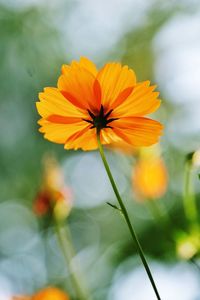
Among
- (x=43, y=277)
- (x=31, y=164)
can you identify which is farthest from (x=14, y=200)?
(x=43, y=277)

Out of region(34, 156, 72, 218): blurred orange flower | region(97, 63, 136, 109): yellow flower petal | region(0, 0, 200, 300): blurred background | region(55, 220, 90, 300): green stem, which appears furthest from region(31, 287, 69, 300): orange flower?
region(0, 0, 200, 300): blurred background

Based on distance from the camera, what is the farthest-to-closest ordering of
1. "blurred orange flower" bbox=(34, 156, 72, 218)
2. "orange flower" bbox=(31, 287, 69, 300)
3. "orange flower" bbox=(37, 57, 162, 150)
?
"blurred orange flower" bbox=(34, 156, 72, 218), "orange flower" bbox=(31, 287, 69, 300), "orange flower" bbox=(37, 57, 162, 150)

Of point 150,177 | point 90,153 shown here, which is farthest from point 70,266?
point 90,153

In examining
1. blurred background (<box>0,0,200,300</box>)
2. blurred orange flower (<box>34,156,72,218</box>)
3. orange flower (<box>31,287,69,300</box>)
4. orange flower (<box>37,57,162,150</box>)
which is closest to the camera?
orange flower (<box>37,57,162,150</box>)

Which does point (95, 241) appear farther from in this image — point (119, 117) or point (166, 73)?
point (119, 117)

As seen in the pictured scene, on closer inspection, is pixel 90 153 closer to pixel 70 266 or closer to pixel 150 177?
pixel 150 177

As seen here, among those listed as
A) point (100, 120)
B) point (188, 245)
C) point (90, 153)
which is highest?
point (90, 153)

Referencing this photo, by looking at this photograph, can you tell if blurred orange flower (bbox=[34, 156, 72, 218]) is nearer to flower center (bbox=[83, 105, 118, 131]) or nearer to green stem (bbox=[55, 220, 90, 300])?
green stem (bbox=[55, 220, 90, 300])

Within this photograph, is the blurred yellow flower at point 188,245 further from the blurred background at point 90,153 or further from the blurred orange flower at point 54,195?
the blurred background at point 90,153
